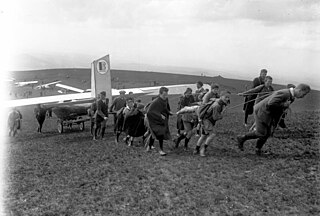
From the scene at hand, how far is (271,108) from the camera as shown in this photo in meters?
8.55

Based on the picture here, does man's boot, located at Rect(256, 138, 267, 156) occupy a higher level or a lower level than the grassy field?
higher

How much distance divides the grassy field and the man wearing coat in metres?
0.69

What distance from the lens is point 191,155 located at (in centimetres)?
955

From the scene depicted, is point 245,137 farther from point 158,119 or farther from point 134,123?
point 134,123

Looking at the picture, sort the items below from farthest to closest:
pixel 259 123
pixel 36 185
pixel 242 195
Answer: pixel 259 123
pixel 36 185
pixel 242 195

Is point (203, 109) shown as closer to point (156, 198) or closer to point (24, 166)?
point (156, 198)

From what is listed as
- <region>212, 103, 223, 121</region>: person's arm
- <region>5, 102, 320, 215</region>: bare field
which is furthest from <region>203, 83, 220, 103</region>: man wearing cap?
<region>5, 102, 320, 215</region>: bare field

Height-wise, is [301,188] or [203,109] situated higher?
[203,109]

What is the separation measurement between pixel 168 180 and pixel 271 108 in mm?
3400

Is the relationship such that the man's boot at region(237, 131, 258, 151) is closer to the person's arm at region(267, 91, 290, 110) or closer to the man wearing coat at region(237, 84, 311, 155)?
the man wearing coat at region(237, 84, 311, 155)

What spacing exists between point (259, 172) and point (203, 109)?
2.52m

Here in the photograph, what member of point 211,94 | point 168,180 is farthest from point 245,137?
point 168,180

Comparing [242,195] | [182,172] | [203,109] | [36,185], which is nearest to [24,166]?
[36,185]

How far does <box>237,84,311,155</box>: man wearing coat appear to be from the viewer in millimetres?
8266
